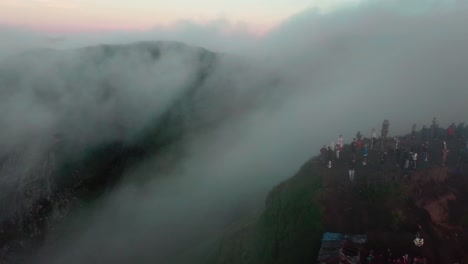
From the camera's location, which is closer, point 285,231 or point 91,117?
point 285,231

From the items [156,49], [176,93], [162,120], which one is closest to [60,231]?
[162,120]

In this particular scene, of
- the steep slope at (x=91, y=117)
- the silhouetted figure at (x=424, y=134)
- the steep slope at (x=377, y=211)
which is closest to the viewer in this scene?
the steep slope at (x=377, y=211)

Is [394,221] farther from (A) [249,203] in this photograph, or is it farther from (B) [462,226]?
(A) [249,203]

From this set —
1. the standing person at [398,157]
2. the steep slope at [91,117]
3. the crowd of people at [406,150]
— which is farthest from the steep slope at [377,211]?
the steep slope at [91,117]

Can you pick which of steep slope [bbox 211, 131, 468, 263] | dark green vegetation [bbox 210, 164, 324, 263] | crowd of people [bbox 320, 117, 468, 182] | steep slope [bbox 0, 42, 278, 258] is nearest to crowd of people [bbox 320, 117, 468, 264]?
crowd of people [bbox 320, 117, 468, 182]

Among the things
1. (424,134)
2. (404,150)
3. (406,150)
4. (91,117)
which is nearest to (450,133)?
(424,134)

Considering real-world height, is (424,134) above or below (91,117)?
above

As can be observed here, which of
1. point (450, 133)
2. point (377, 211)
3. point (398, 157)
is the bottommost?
point (377, 211)

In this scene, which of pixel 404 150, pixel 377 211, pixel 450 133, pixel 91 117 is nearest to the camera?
pixel 377 211

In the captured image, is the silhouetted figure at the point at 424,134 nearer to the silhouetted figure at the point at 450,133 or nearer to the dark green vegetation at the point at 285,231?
the silhouetted figure at the point at 450,133

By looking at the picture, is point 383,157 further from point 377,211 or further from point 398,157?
point 377,211
